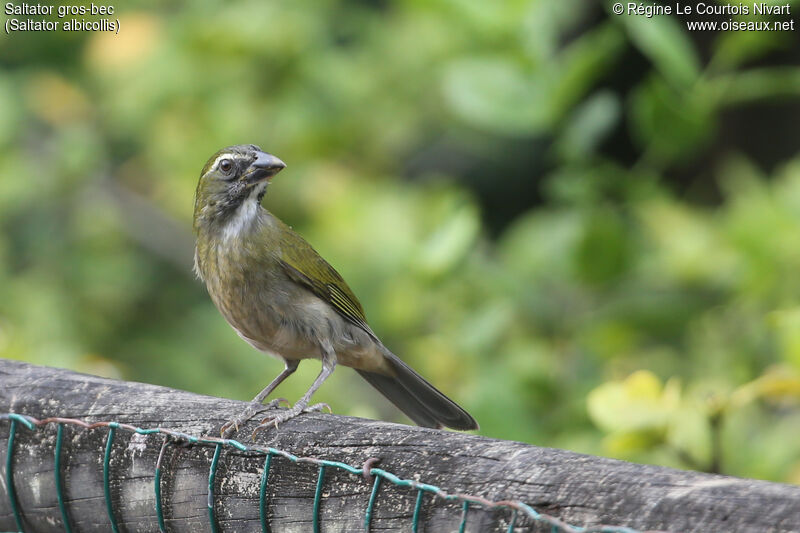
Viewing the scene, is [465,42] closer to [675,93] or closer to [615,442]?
[675,93]

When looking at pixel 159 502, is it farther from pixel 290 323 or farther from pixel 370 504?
pixel 290 323

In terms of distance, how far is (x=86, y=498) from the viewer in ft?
7.41

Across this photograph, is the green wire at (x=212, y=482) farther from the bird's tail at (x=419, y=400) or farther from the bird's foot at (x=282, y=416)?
the bird's tail at (x=419, y=400)

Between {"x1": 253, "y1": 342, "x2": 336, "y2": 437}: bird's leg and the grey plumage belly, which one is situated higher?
the grey plumage belly

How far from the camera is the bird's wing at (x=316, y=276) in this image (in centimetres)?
350

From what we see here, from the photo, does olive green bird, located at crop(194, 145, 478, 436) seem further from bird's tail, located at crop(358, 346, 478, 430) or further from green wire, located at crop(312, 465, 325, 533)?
green wire, located at crop(312, 465, 325, 533)

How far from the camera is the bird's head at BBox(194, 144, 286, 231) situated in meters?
3.52

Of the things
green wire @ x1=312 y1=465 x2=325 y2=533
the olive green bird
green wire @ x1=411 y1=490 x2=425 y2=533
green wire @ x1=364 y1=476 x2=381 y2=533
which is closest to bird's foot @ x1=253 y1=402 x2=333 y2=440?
green wire @ x1=312 y1=465 x2=325 y2=533

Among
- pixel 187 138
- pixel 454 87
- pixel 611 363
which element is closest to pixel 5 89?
pixel 187 138

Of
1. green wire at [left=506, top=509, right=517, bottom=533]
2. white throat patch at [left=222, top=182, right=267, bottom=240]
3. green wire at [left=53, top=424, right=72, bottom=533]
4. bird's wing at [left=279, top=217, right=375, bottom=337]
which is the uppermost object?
white throat patch at [left=222, top=182, right=267, bottom=240]

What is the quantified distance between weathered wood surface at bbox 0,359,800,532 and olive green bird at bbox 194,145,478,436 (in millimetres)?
966

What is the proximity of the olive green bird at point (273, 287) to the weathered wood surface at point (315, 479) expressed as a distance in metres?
0.97

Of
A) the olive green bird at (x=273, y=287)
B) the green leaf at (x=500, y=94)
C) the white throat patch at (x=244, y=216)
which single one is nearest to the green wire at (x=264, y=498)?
the olive green bird at (x=273, y=287)

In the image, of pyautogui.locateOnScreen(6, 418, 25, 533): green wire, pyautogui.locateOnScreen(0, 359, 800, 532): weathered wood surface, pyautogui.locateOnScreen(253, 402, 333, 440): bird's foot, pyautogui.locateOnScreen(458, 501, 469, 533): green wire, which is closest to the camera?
pyautogui.locateOnScreen(0, 359, 800, 532): weathered wood surface
